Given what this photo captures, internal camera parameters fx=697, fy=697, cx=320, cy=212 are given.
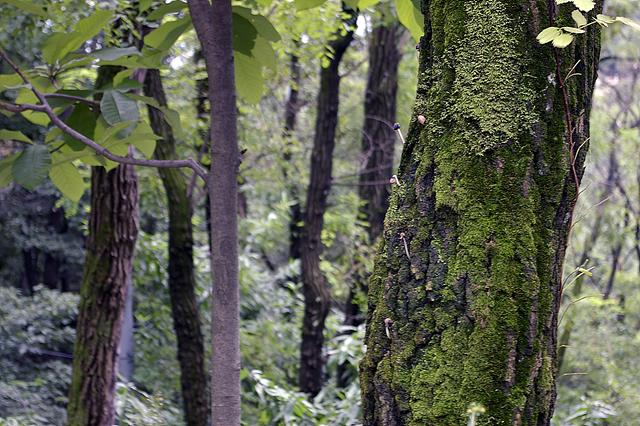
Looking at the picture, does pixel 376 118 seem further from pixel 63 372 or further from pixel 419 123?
pixel 419 123

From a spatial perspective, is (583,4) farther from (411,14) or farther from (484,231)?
(411,14)

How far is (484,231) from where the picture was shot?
1.37 metres

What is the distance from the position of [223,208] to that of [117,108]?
0.42 meters

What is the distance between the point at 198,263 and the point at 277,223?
2.04 metres

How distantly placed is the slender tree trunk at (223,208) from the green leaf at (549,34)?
0.64 m

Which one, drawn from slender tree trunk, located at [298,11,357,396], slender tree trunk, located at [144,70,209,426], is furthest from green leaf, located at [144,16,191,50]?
slender tree trunk, located at [298,11,357,396]

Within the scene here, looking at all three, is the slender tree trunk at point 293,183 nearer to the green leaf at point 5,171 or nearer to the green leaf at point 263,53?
the green leaf at point 263,53

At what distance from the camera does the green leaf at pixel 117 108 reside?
1.66 meters

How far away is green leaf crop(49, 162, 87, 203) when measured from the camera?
189 cm

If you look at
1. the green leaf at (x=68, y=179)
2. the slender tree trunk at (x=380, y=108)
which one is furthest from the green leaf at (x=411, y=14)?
the slender tree trunk at (x=380, y=108)

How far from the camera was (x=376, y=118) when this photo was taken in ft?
29.3

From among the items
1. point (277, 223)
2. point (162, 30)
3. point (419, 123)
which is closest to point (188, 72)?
point (277, 223)

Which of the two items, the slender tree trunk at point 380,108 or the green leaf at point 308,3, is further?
the slender tree trunk at point 380,108

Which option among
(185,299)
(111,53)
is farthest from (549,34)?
(185,299)
